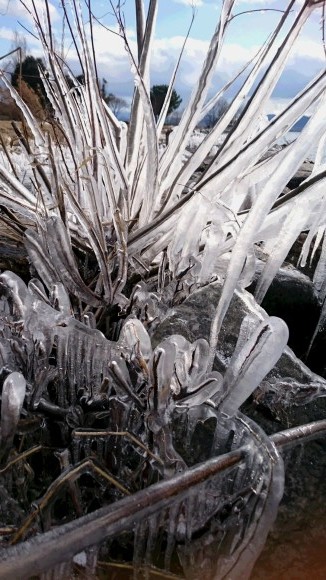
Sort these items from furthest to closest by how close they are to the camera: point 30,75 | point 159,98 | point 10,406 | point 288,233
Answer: point 159,98
point 30,75
point 288,233
point 10,406

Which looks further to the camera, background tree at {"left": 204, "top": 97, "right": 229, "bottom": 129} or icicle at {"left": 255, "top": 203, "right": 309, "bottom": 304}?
background tree at {"left": 204, "top": 97, "right": 229, "bottom": 129}

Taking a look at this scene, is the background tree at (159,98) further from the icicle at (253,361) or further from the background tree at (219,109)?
the icicle at (253,361)

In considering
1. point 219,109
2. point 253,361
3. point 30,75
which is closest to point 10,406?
point 253,361

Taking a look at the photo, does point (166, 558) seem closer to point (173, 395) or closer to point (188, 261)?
point (173, 395)

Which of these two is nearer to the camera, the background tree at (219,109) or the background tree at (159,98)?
the background tree at (219,109)

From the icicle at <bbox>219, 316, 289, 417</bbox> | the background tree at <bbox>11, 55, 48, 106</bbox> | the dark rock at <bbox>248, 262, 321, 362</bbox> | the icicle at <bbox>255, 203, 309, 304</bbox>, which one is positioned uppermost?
the background tree at <bbox>11, 55, 48, 106</bbox>

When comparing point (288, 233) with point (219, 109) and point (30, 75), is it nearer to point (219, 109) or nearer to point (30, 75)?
point (30, 75)

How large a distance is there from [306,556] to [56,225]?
41 centimetres

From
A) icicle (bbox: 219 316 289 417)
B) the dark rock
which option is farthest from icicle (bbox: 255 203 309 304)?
the dark rock

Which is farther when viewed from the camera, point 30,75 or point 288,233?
point 30,75

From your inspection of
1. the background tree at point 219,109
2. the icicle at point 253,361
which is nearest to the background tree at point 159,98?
the background tree at point 219,109

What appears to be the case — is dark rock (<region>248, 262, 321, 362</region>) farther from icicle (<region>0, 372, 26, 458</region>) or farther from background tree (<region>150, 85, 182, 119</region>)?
icicle (<region>0, 372, 26, 458</region>)

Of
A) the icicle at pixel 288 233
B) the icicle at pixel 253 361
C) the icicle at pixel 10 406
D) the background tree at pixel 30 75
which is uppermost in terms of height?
the background tree at pixel 30 75

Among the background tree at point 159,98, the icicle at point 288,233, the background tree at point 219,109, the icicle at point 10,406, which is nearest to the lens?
the icicle at point 10,406
